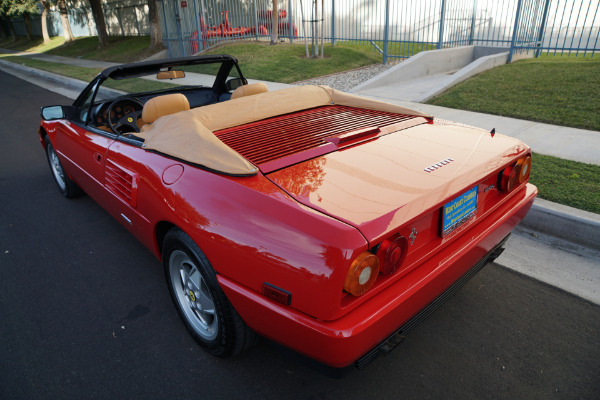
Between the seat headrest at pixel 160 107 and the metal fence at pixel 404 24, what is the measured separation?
29.9 feet

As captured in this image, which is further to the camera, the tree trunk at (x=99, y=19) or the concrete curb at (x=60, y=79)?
the tree trunk at (x=99, y=19)

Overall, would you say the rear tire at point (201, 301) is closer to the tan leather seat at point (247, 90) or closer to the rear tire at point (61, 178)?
the tan leather seat at point (247, 90)

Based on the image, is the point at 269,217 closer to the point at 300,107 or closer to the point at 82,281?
the point at 300,107

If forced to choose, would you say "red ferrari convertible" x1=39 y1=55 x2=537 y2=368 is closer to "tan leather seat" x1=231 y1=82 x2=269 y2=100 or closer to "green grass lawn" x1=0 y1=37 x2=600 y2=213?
"tan leather seat" x1=231 y1=82 x2=269 y2=100

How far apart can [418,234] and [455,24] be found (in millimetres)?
11915

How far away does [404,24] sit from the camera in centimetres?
1236

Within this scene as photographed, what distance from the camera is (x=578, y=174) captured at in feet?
13.7

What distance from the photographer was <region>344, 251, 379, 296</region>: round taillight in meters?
1.60

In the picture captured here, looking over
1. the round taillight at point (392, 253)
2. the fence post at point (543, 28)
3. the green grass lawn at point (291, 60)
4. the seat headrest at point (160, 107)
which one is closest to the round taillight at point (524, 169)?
the round taillight at point (392, 253)

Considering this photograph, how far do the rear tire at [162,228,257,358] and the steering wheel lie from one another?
1586 mm

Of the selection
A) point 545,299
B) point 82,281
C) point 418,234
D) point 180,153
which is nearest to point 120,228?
point 82,281

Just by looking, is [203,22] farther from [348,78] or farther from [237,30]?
[348,78]

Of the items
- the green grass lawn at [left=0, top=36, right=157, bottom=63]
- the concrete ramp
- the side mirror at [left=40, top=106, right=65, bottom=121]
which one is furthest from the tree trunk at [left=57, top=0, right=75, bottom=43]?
the side mirror at [left=40, top=106, right=65, bottom=121]

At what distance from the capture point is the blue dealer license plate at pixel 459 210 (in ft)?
6.53
